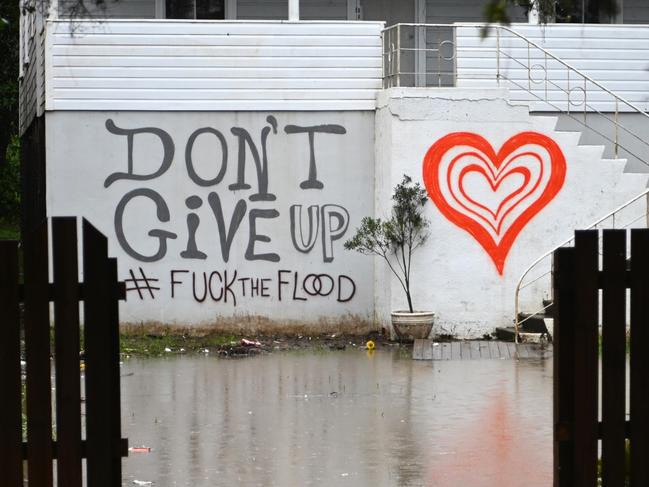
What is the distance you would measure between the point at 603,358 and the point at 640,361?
0.63 feet

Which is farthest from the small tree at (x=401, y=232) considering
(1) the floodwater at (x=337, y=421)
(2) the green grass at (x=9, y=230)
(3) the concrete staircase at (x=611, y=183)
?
(2) the green grass at (x=9, y=230)

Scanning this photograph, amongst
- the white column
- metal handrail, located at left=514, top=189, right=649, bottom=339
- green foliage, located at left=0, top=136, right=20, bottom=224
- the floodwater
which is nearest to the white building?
metal handrail, located at left=514, top=189, right=649, bottom=339

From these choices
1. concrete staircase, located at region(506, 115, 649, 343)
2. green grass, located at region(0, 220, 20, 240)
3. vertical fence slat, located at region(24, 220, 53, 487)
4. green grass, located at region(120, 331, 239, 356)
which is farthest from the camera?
green grass, located at region(0, 220, 20, 240)

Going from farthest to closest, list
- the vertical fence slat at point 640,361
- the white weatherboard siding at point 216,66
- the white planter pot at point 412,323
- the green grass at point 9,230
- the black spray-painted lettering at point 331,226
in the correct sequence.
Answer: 1. the green grass at point 9,230
2. the black spray-painted lettering at point 331,226
3. the white weatherboard siding at point 216,66
4. the white planter pot at point 412,323
5. the vertical fence slat at point 640,361

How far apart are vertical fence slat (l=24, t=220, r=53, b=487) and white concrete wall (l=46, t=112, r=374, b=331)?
466 inches

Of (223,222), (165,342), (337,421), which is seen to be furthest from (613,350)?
(223,222)

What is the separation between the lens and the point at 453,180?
17.7m

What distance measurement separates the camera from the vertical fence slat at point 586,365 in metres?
6.37

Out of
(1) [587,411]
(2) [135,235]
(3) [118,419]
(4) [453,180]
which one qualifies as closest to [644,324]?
(1) [587,411]

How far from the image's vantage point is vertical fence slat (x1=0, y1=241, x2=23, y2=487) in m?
6.24

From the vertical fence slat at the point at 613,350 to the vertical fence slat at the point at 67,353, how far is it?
8.99 feet

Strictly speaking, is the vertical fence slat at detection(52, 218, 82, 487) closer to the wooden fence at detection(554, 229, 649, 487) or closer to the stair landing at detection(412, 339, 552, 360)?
the wooden fence at detection(554, 229, 649, 487)

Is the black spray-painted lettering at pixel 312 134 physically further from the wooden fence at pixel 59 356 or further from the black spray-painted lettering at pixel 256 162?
the wooden fence at pixel 59 356

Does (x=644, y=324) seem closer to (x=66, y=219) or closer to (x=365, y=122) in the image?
(x=66, y=219)
